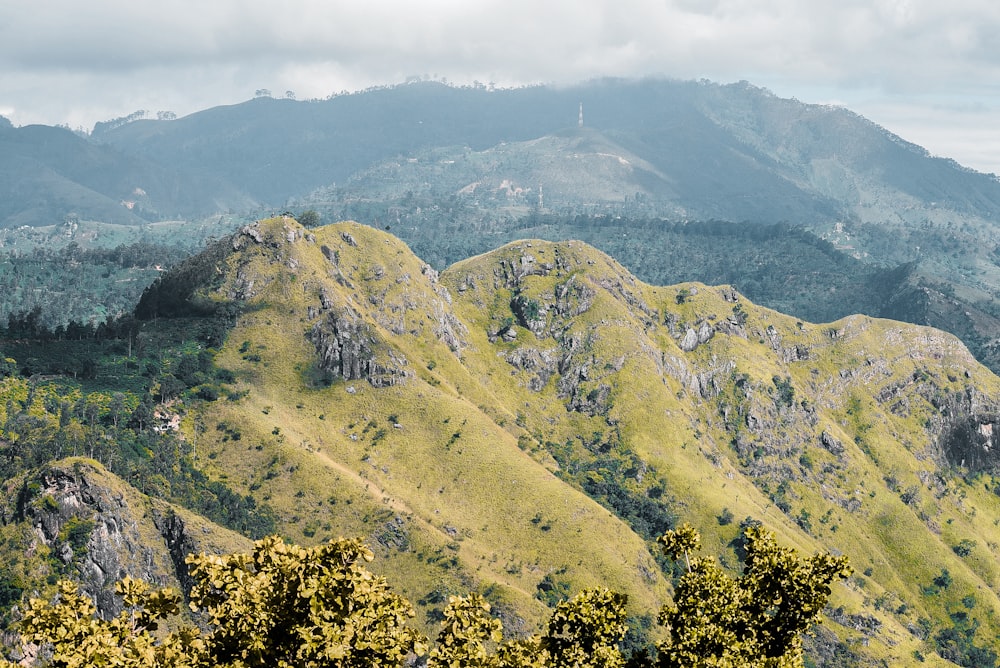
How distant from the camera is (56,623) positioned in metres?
37.9

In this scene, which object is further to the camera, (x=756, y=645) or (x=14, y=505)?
(x=14, y=505)

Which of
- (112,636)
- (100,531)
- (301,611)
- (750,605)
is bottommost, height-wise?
(100,531)

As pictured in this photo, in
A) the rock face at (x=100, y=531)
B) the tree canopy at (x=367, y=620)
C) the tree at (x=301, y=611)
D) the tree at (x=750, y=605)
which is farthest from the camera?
the rock face at (x=100, y=531)

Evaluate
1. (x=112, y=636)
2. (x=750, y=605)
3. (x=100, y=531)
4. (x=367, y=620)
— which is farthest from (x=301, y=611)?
(x=100, y=531)

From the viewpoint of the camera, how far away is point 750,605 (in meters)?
45.8

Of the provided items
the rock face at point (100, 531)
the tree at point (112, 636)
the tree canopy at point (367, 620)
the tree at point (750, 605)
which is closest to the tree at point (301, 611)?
the tree canopy at point (367, 620)

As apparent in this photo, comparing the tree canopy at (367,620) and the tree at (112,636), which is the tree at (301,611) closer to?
the tree canopy at (367,620)

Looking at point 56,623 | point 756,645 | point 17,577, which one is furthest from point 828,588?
point 17,577

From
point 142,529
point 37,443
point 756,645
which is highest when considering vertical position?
point 756,645

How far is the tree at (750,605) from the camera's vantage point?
43.4m

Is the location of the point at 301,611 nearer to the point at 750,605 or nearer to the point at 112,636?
the point at 112,636

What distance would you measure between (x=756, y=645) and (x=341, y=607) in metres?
22.2

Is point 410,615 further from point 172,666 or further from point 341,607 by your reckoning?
point 172,666

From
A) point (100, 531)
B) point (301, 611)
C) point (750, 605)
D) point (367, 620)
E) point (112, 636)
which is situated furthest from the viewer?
point (100, 531)
